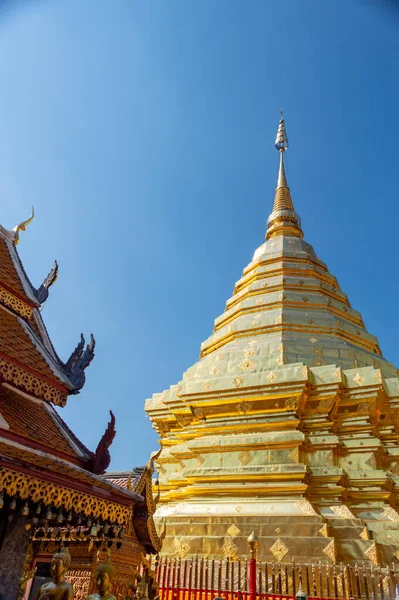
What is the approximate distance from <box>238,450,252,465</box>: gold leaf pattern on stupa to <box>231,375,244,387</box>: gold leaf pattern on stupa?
1.39 metres

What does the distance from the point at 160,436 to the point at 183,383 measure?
6.16 ft

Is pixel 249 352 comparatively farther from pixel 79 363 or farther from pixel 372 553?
pixel 79 363

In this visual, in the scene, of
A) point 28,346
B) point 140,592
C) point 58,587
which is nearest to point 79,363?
point 28,346

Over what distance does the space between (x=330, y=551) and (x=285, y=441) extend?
7.31 feet

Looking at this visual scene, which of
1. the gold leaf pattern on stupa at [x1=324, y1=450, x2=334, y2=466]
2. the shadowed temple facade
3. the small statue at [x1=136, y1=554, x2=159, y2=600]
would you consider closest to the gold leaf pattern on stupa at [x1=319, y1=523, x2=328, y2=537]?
the gold leaf pattern on stupa at [x1=324, y1=450, x2=334, y2=466]

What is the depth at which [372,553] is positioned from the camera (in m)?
7.37

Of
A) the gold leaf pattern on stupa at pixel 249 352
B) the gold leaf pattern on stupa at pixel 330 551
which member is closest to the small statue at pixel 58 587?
the gold leaf pattern on stupa at pixel 330 551

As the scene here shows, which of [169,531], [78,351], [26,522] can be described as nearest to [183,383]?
[169,531]

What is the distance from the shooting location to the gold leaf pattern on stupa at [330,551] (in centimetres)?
727

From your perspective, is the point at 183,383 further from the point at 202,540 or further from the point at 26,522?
the point at 26,522

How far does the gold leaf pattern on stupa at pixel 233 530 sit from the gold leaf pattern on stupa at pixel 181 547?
74 centimetres

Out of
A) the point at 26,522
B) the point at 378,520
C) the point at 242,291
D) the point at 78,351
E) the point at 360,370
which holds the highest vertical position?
the point at 242,291

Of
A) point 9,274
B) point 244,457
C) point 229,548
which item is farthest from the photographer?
point 244,457

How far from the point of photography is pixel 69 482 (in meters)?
3.64
